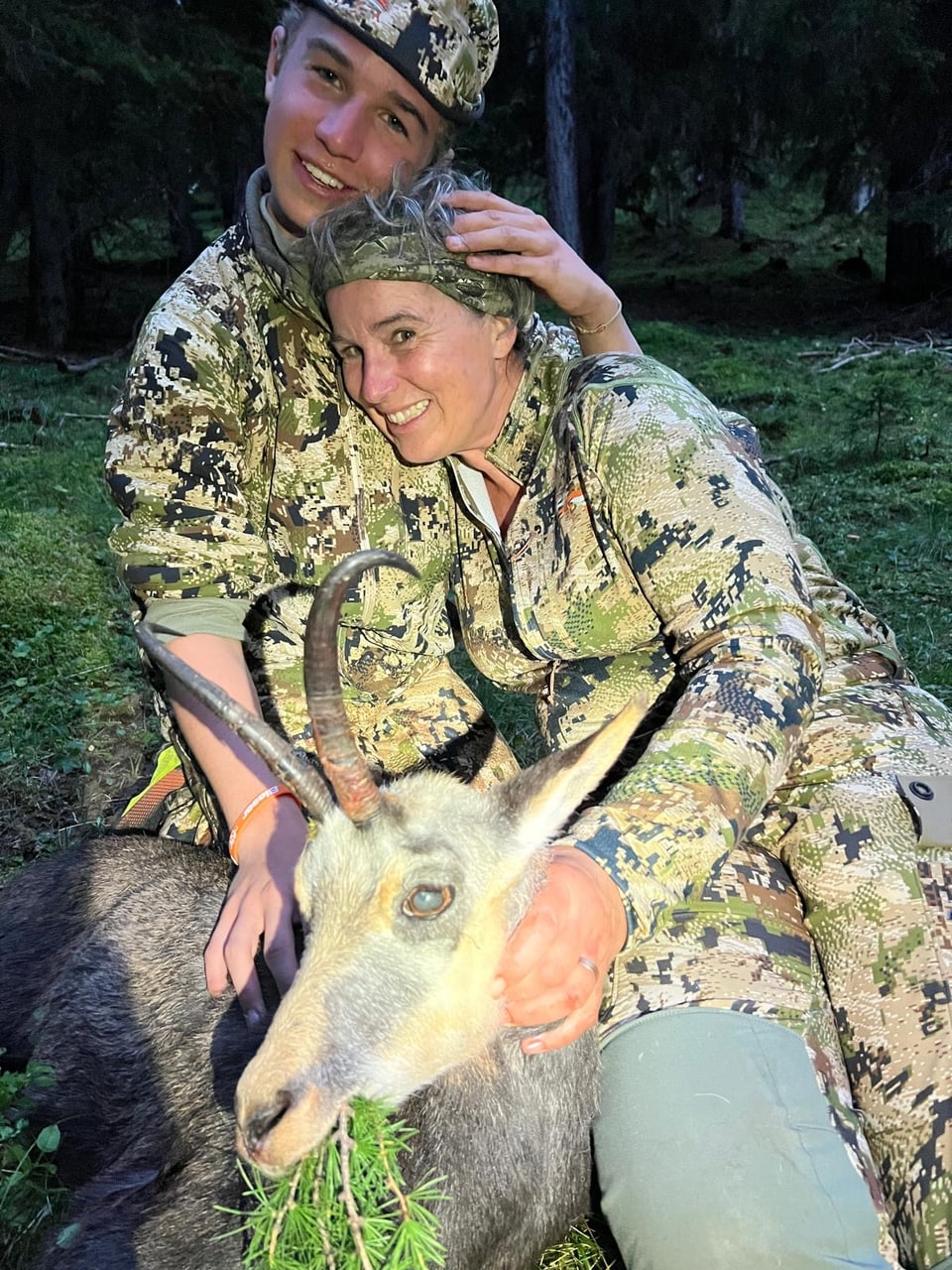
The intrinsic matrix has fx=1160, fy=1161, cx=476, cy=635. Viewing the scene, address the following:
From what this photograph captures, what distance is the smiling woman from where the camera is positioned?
8.54 ft

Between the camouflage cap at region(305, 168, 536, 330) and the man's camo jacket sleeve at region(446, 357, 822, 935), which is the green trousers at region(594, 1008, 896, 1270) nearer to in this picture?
the man's camo jacket sleeve at region(446, 357, 822, 935)

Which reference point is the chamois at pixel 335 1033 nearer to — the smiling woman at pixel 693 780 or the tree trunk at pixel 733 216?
the smiling woman at pixel 693 780

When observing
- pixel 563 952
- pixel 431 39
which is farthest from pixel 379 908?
pixel 431 39

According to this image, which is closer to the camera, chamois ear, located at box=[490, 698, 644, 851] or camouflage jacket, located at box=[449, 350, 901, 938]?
chamois ear, located at box=[490, 698, 644, 851]

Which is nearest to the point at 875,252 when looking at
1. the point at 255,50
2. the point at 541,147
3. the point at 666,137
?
the point at 666,137

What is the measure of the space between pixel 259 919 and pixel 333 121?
2.41 meters

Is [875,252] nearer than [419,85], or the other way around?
[419,85]

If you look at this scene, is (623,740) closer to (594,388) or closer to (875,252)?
(594,388)

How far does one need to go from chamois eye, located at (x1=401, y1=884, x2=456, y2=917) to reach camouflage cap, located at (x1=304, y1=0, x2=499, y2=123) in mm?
2598

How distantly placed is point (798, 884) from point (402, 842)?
1.36 meters

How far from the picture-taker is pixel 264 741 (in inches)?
95.0

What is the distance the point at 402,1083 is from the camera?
235 centimetres

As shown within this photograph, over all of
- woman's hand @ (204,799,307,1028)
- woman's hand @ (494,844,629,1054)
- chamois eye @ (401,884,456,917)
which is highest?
chamois eye @ (401,884,456,917)

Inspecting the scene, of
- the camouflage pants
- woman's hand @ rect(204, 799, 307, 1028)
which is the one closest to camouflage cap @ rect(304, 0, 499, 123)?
woman's hand @ rect(204, 799, 307, 1028)
